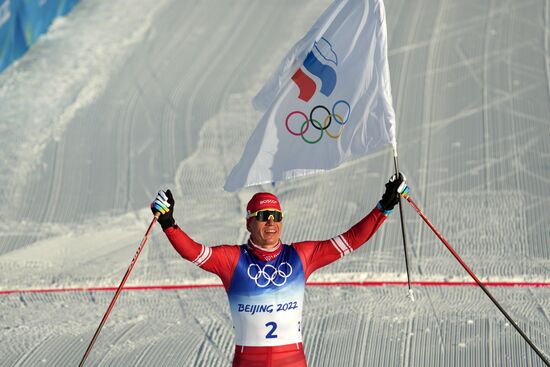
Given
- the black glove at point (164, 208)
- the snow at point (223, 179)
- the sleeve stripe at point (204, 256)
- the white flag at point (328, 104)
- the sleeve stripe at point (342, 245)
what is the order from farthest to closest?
1. the snow at point (223, 179)
2. the white flag at point (328, 104)
3. the sleeve stripe at point (342, 245)
4. the sleeve stripe at point (204, 256)
5. the black glove at point (164, 208)

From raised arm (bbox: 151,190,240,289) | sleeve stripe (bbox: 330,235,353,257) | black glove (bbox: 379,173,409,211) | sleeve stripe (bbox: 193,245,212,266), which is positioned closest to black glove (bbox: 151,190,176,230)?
raised arm (bbox: 151,190,240,289)

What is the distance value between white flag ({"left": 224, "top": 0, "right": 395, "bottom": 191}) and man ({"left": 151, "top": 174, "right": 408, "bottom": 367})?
0.37 m

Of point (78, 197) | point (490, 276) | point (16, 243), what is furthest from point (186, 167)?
point (490, 276)

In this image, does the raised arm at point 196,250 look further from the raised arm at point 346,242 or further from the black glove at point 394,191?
the black glove at point 394,191

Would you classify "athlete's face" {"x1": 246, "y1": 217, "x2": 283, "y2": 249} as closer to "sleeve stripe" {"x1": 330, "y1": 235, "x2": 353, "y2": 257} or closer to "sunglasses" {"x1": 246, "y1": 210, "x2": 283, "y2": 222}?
"sunglasses" {"x1": 246, "y1": 210, "x2": 283, "y2": 222}

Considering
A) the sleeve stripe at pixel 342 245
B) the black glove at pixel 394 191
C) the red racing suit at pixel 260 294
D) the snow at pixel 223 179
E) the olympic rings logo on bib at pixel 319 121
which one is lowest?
the red racing suit at pixel 260 294

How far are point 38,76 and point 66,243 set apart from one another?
9.09 ft

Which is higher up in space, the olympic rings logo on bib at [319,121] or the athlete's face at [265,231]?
the olympic rings logo on bib at [319,121]

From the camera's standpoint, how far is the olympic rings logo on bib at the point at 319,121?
4512 millimetres

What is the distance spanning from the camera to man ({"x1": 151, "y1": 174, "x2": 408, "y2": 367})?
4.09m

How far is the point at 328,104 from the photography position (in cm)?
454

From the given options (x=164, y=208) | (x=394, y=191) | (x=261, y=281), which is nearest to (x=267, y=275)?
(x=261, y=281)

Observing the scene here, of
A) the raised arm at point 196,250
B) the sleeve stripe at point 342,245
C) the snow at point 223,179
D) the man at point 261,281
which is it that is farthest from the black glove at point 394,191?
the snow at point 223,179

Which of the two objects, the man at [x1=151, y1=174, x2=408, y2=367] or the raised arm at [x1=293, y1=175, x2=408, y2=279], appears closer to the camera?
the man at [x1=151, y1=174, x2=408, y2=367]
